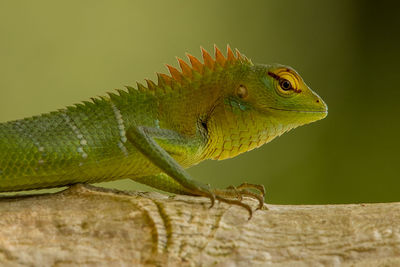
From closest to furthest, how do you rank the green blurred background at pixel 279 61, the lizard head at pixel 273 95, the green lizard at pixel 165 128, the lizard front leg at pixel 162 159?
the lizard front leg at pixel 162 159 → the green lizard at pixel 165 128 → the lizard head at pixel 273 95 → the green blurred background at pixel 279 61

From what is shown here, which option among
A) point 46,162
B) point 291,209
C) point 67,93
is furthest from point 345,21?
point 46,162

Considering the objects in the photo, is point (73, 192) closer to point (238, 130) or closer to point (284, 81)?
point (238, 130)

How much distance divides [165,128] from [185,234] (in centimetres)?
70

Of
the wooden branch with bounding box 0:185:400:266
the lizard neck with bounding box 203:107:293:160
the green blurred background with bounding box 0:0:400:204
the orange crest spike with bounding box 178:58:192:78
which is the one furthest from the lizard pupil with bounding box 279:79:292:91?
the green blurred background with bounding box 0:0:400:204

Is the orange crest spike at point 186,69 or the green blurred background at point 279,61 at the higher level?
the green blurred background at point 279,61

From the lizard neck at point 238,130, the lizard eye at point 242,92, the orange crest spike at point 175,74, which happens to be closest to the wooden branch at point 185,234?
the lizard neck at point 238,130

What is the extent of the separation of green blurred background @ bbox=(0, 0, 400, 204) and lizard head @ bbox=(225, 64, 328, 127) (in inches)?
80.4

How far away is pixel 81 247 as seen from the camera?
188 centimetres

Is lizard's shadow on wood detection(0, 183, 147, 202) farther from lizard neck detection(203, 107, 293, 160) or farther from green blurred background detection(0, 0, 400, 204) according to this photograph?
green blurred background detection(0, 0, 400, 204)

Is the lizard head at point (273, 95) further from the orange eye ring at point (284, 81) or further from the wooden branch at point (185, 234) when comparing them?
the wooden branch at point (185, 234)

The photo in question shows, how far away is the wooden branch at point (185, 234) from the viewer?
1.86 meters

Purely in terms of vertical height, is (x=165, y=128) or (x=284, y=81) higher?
(x=284, y=81)

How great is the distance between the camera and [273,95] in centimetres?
253

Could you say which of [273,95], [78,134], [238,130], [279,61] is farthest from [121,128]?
[279,61]
